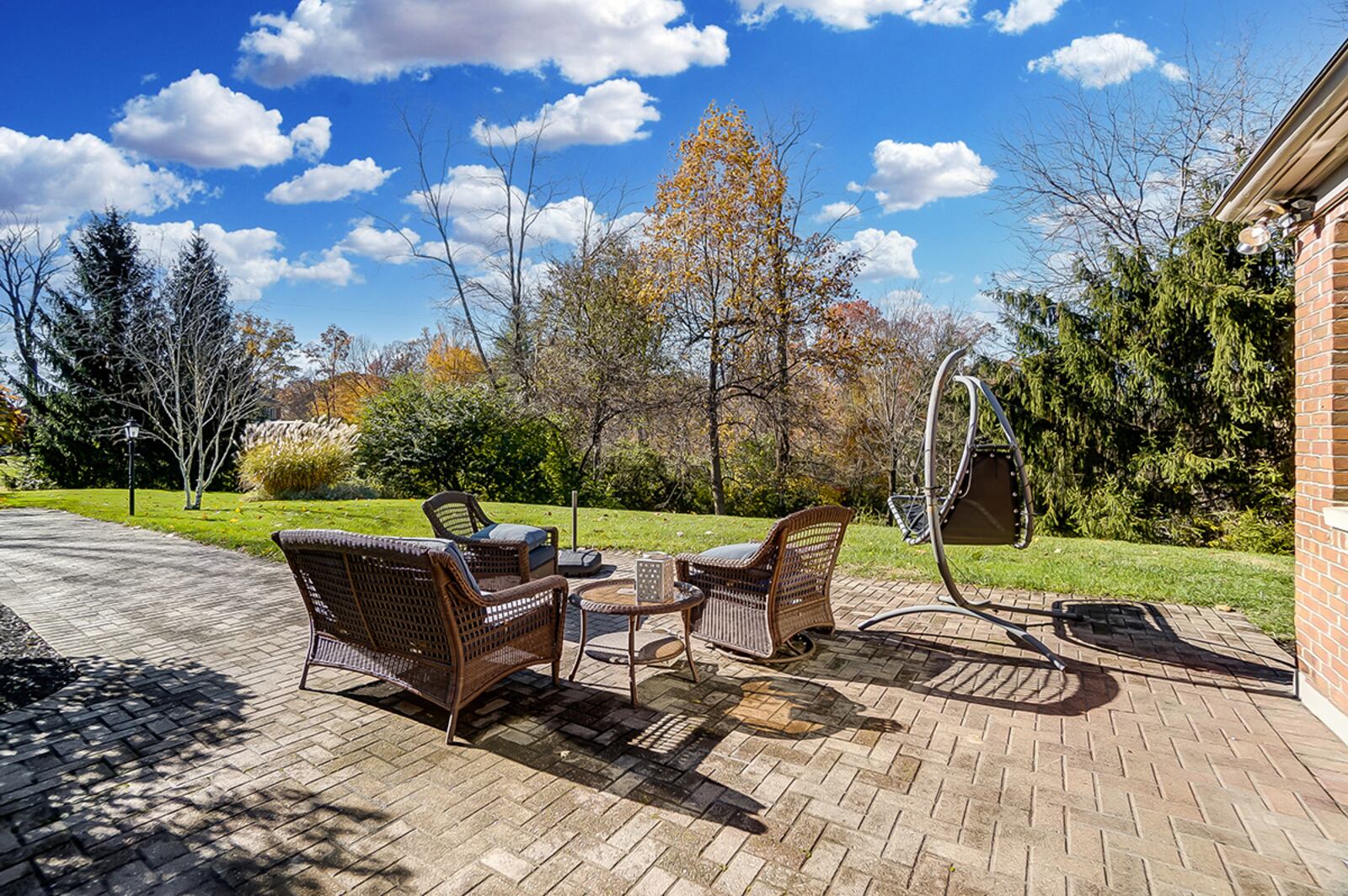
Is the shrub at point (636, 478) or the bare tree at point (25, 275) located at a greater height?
the bare tree at point (25, 275)

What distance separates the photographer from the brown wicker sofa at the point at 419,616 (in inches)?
115

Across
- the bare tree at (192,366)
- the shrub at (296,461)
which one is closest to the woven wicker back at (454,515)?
the shrub at (296,461)

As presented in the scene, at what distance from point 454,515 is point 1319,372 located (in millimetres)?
5615

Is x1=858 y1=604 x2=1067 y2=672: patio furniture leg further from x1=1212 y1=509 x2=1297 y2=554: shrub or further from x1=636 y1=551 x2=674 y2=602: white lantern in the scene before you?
x1=1212 y1=509 x2=1297 y2=554: shrub

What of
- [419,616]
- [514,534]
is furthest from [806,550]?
[514,534]

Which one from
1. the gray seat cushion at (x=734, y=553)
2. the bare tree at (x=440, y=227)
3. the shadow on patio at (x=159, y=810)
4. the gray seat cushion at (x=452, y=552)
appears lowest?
the shadow on patio at (x=159, y=810)

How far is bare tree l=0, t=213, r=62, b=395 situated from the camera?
20109mm

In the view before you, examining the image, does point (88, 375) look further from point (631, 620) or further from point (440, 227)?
point (631, 620)

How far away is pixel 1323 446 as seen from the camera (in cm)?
321

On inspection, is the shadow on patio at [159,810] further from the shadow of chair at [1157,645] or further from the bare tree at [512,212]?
the bare tree at [512,212]

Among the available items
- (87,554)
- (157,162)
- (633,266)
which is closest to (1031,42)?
(633,266)

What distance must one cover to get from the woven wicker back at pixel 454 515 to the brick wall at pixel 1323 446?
5.30m

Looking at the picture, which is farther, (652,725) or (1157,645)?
(1157,645)

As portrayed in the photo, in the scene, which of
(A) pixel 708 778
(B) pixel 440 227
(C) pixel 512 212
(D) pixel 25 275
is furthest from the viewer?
(B) pixel 440 227
